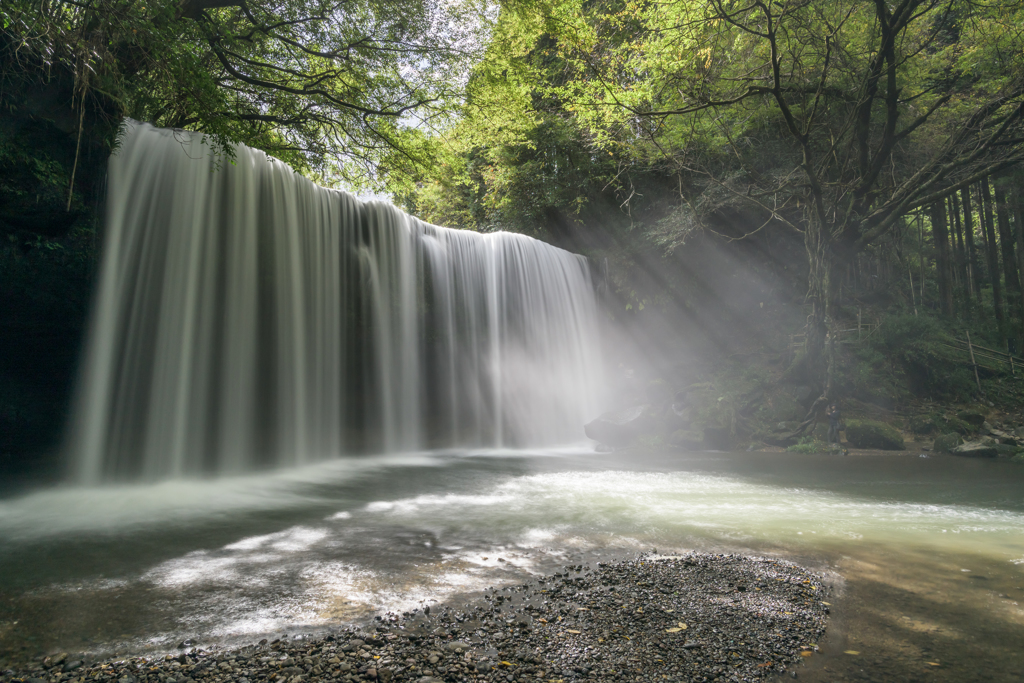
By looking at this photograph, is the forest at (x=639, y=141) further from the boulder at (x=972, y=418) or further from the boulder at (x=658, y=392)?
the boulder at (x=972, y=418)

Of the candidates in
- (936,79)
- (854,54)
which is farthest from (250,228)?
(936,79)

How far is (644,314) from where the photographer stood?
16.5m

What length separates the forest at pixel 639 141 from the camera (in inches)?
269

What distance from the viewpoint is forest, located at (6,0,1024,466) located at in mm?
6836

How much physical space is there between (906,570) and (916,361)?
1313 centimetres

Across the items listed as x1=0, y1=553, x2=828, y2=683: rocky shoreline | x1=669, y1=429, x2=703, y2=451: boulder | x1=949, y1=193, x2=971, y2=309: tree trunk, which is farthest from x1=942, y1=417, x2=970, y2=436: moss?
x1=0, y1=553, x2=828, y2=683: rocky shoreline

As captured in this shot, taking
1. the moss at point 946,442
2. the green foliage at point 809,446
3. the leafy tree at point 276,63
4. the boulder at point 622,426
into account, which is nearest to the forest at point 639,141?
the leafy tree at point 276,63

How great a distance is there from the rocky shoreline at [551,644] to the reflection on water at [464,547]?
210mm

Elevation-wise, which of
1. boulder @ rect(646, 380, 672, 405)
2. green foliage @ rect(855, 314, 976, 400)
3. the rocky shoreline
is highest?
green foliage @ rect(855, 314, 976, 400)

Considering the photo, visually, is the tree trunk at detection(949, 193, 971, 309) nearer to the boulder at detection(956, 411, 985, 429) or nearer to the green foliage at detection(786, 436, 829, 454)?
the boulder at detection(956, 411, 985, 429)

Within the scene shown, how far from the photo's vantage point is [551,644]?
2592 millimetres

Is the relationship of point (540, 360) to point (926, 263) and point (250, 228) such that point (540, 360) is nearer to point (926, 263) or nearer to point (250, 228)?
point (250, 228)

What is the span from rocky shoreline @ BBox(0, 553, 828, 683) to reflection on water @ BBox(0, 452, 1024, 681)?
21 cm

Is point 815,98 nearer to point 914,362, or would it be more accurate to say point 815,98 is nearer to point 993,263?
point 914,362
